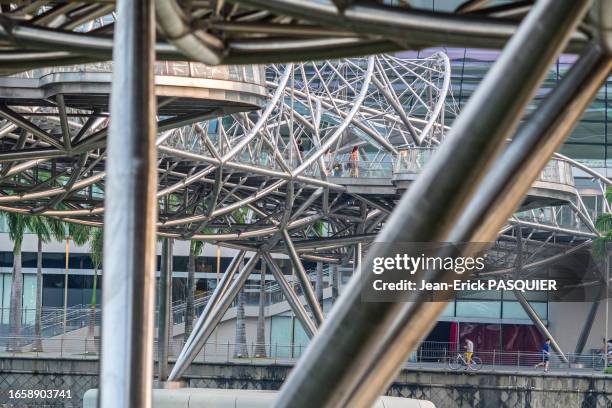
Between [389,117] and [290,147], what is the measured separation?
52.7 ft

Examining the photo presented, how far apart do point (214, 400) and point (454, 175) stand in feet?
110

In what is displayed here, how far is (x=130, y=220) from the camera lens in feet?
31.2

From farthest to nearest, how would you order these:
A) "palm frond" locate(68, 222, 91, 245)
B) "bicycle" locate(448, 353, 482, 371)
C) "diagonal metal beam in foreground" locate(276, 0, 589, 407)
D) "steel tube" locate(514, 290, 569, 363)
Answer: "palm frond" locate(68, 222, 91, 245), "steel tube" locate(514, 290, 569, 363), "bicycle" locate(448, 353, 482, 371), "diagonal metal beam in foreground" locate(276, 0, 589, 407)

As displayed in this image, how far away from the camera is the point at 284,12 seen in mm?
10852

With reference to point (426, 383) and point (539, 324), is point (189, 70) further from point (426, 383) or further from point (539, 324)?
point (539, 324)

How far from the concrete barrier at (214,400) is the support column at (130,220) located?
29261mm

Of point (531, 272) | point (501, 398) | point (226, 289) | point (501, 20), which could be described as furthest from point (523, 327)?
point (501, 20)

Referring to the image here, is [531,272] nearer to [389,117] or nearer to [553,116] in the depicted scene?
[389,117]

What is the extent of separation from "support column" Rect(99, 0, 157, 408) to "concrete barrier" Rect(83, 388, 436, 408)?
29.3 m

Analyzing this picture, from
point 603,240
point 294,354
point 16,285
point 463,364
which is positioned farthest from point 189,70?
point 294,354

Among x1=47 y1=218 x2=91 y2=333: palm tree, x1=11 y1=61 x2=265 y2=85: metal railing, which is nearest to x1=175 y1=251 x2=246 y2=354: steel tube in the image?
x1=47 y1=218 x2=91 y2=333: palm tree

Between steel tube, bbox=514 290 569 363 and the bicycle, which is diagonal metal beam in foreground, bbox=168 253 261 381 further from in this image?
steel tube, bbox=514 290 569 363

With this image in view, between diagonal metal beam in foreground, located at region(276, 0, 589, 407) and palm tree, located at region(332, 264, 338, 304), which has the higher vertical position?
palm tree, located at region(332, 264, 338, 304)

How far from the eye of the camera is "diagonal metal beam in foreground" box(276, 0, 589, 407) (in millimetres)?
7496
